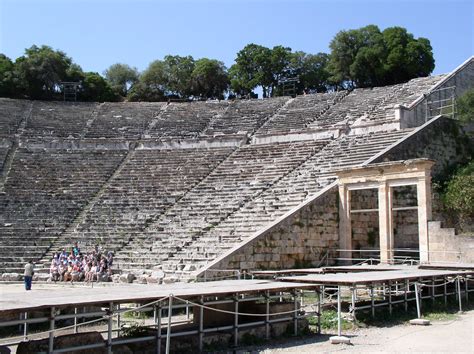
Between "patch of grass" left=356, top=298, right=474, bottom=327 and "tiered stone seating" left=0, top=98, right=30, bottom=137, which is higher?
"tiered stone seating" left=0, top=98, right=30, bottom=137

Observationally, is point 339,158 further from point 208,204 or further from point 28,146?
point 28,146

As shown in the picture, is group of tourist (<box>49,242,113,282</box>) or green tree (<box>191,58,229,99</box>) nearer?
group of tourist (<box>49,242,113,282</box>)

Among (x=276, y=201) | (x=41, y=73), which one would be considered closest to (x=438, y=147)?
(x=276, y=201)

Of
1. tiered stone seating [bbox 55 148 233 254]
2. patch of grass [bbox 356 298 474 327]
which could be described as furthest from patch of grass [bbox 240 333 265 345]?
tiered stone seating [bbox 55 148 233 254]

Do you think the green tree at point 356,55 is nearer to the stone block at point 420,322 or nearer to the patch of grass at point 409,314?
the patch of grass at point 409,314

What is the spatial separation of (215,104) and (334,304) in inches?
1045

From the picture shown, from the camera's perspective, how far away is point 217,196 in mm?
23359

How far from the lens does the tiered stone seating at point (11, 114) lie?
107 feet

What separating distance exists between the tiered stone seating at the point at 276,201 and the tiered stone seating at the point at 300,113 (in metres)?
5.52

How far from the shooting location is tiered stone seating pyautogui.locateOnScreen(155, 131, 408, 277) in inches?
731

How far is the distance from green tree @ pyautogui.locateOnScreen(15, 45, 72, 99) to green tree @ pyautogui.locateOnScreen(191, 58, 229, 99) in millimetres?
10717

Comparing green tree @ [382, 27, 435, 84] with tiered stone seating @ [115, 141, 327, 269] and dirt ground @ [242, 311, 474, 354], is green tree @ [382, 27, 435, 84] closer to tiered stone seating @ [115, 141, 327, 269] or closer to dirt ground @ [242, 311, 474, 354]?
tiered stone seating @ [115, 141, 327, 269]

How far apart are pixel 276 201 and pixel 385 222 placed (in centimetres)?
397

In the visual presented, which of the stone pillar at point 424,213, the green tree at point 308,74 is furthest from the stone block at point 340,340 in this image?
the green tree at point 308,74
